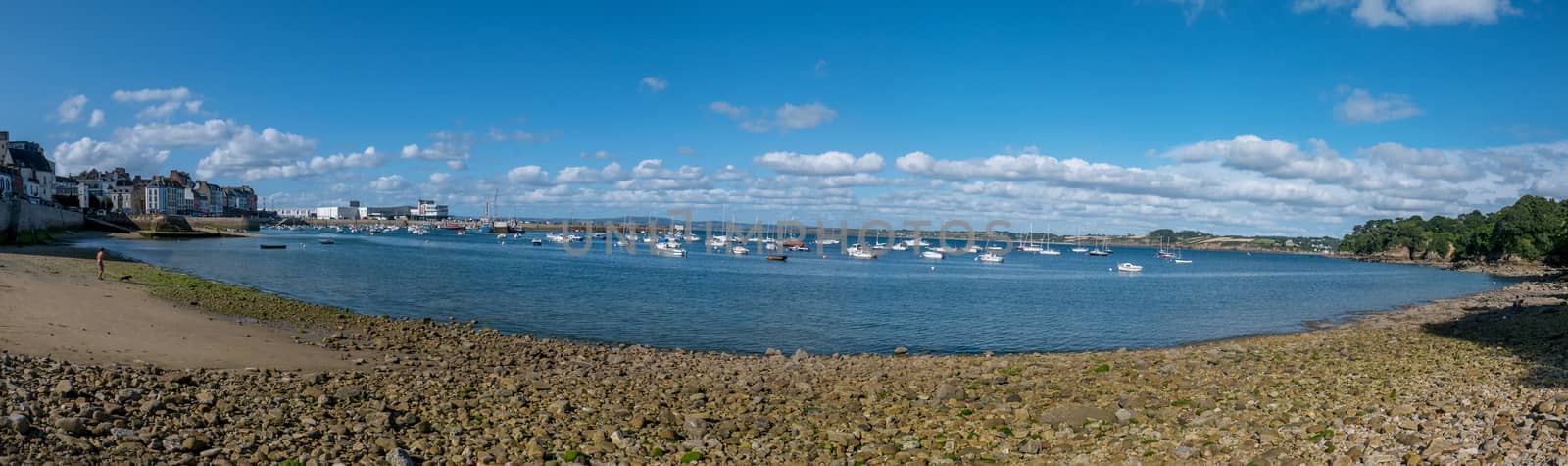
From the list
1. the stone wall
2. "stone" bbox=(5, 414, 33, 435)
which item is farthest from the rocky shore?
the stone wall

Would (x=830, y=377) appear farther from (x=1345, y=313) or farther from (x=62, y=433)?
(x=1345, y=313)

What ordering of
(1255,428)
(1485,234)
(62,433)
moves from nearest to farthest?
(62,433) → (1255,428) → (1485,234)

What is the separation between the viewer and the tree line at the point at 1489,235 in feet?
309

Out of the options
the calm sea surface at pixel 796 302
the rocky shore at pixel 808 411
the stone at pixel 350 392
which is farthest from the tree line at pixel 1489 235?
the stone at pixel 350 392

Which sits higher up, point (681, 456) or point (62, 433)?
point (62, 433)

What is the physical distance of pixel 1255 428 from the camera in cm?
1186

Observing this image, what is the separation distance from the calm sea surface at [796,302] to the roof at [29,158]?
46.5m

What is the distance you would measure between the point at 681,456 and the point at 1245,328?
35169 millimetres

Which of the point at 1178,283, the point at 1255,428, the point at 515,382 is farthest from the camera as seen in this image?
the point at 1178,283

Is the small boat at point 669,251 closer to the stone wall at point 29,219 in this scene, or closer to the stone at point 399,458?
the stone wall at point 29,219

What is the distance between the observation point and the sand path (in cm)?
1597

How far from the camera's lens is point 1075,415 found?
13812 millimetres

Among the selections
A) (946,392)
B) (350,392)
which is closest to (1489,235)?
(946,392)

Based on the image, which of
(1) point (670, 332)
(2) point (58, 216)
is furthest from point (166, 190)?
(1) point (670, 332)
